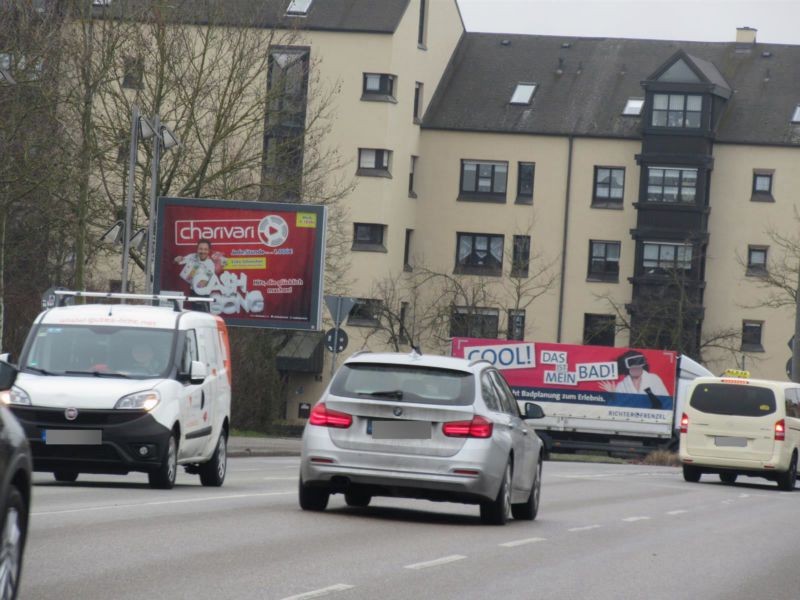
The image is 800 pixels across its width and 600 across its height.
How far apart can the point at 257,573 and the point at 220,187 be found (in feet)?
108

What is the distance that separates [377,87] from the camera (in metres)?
67.1

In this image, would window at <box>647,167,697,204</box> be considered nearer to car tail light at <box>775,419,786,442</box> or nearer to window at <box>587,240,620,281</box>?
window at <box>587,240,620,281</box>

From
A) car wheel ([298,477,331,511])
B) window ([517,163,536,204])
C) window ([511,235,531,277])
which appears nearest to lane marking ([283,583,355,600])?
car wheel ([298,477,331,511])

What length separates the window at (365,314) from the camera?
66469mm

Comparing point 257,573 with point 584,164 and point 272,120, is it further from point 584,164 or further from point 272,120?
point 584,164

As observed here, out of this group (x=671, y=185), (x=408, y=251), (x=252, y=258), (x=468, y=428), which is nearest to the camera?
(x=468, y=428)

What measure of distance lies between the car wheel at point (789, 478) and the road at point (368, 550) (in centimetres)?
1067

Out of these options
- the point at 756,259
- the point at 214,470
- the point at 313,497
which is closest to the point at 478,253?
the point at 756,259

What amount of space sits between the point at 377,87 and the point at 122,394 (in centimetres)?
5096

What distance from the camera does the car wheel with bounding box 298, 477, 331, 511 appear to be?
1524 centimetres

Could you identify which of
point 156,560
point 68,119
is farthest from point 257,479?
point 68,119

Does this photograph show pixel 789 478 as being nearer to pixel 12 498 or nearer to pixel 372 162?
pixel 12 498

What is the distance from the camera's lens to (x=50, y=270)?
47.2m

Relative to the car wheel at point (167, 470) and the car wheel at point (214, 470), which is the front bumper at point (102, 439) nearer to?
the car wheel at point (167, 470)
